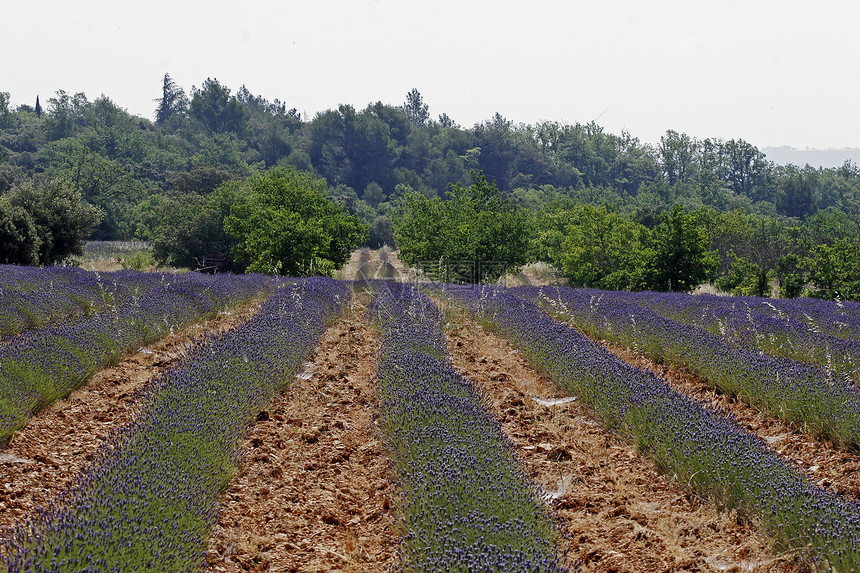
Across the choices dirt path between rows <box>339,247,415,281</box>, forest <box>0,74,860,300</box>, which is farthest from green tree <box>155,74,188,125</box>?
dirt path between rows <box>339,247,415,281</box>

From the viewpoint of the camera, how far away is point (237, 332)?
7.61 m

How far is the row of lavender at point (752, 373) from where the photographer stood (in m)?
5.02

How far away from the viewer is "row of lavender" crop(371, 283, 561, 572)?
9.07ft

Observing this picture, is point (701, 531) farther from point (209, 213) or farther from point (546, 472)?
point (209, 213)

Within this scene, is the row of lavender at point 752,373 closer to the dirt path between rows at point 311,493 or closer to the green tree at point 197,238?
the dirt path between rows at point 311,493

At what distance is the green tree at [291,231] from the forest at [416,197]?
90mm

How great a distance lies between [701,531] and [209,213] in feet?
116

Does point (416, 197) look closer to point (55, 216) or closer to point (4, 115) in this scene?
point (55, 216)

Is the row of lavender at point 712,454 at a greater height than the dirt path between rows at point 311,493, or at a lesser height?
greater

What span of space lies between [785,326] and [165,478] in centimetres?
850

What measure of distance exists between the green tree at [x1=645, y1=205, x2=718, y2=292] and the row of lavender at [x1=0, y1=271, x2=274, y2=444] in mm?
15074

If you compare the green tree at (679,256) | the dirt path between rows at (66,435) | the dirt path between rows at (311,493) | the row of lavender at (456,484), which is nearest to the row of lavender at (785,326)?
the row of lavender at (456,484)

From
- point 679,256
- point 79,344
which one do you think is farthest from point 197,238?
point 79,344

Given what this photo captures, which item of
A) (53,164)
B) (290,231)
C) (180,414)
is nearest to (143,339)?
(180,414)
